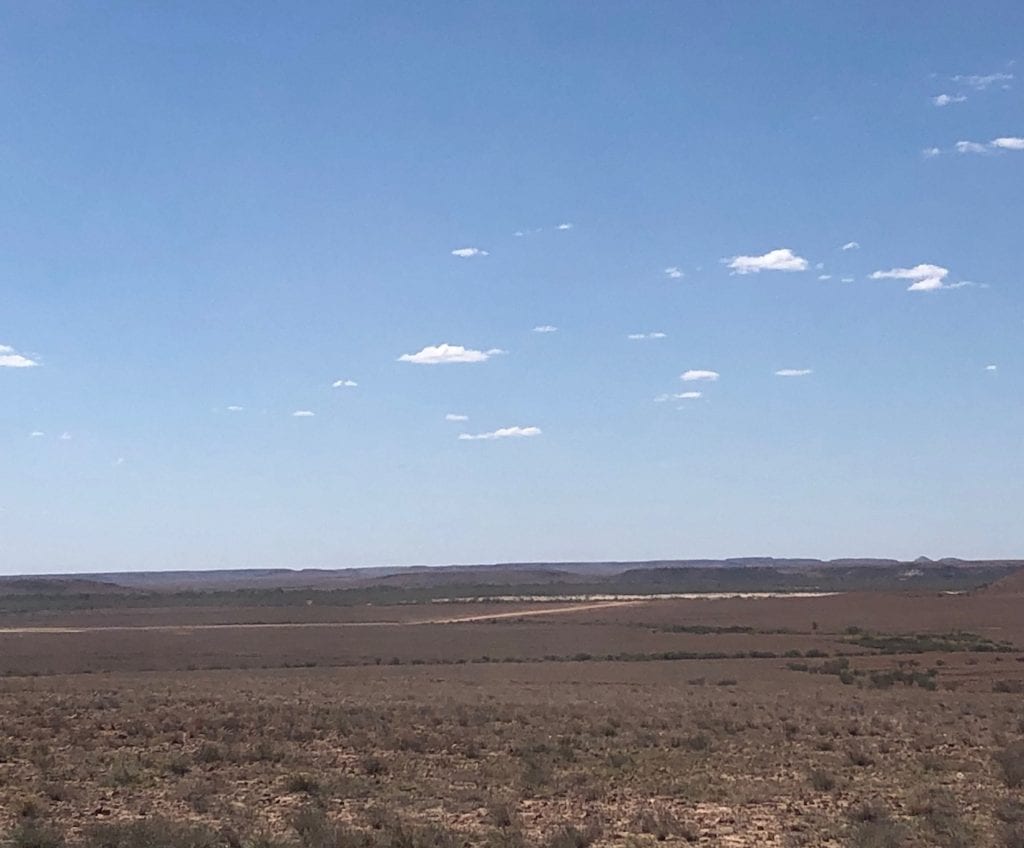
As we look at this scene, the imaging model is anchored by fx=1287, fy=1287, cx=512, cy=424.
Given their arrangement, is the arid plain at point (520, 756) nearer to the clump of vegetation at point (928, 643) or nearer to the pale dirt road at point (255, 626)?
the clump of vegetation at point (928, 643)

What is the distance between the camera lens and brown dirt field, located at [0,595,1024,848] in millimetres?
14617

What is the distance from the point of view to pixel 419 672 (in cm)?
4509

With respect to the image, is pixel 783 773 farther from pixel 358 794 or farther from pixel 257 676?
pixel 257 676

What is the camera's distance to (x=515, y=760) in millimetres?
19703

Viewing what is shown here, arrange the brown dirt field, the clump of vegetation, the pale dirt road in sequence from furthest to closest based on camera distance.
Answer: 1. the pale dirt road
2. the clump of vegetation
3. the brown dirt field

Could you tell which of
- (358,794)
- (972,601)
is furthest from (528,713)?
(972,601)

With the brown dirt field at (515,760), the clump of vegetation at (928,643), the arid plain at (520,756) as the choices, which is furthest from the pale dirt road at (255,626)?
the brown dirt field at (515,760)

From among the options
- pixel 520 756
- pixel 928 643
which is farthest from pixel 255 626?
pixel 520 756

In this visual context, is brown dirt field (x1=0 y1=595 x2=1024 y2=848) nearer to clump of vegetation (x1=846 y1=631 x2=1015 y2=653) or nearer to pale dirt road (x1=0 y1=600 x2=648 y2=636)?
clump of vegetation (x1=846 y1=631 x2=1015 y2=653)

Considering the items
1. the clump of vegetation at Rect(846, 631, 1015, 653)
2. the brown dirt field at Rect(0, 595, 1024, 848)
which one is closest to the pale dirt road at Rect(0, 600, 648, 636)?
the clump of vegetation at Rect(846, 631, 1015, 653)

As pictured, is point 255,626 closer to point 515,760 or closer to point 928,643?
point 928,643

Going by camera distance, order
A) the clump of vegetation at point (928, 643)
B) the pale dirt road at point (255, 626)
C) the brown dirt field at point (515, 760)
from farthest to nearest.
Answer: the pale dirt road at point (255, 626) < the clump of vegetation at point (928, 643) < the brown dirt field at point (515, 760)

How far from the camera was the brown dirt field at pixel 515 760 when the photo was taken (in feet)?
48.0

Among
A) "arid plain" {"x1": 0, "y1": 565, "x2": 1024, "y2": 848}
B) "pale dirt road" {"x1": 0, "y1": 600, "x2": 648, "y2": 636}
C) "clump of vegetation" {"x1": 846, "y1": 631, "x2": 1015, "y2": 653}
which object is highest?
"arid plain" {"x1": 0, "y1": 565, "x2": 1024, "y2": 848}
